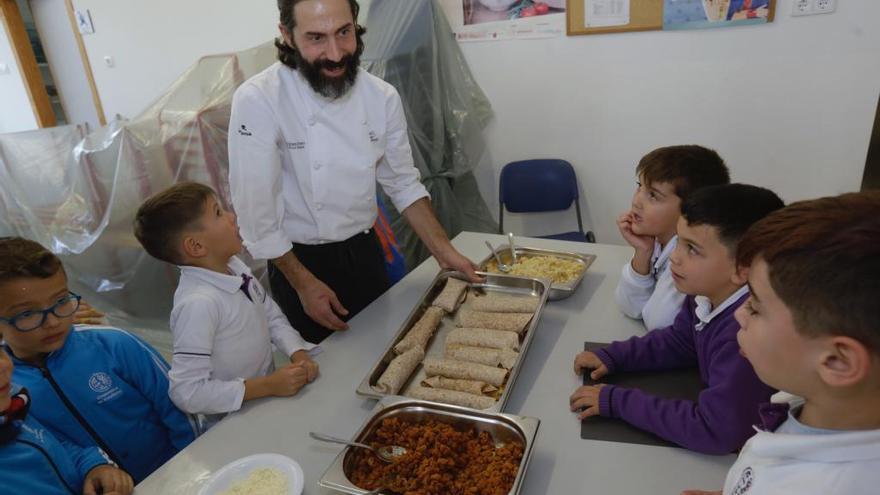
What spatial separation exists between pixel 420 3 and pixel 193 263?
→ 7.16 ft

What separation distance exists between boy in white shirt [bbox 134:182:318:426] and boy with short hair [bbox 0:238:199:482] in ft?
0.41

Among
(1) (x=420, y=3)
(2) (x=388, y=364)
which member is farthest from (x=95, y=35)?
(2) (x=388, y=364)

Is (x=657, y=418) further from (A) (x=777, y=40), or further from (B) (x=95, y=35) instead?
(B) (x=95, y=35)

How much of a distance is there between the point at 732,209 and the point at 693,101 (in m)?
2.08

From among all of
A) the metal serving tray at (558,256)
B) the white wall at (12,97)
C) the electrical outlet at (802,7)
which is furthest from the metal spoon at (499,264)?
the white wall at (12,97)

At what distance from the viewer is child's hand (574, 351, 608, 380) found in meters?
1.33

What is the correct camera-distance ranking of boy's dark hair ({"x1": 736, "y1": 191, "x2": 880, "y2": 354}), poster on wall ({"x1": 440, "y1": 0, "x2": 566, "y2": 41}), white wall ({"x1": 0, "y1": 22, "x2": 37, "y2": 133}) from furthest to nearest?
white wall ({"x1": 0, "y1": 22, "x2": 37, "y2": 133}), poster on wall ({"x1": 440, "y1": 0, "x2": 566, "y2": 41}), boy's dark hair ({"x1": 736, "y1": 191, "x2": 880, "y2": 354})

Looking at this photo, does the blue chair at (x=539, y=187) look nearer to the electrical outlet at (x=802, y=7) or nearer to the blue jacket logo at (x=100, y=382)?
the electrical outlet at (x=802, y=7)

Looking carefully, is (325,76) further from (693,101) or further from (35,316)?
(693,101)

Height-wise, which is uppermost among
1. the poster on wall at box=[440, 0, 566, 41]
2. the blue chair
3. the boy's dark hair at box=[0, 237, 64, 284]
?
the poster on wall at box=[440, 0, 566, 41]

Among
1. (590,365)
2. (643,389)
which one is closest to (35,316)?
(590,365)

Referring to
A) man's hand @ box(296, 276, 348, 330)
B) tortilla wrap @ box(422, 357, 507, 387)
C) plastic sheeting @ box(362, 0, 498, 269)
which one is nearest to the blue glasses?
man's hand @ box(296, 276, 348, 330)

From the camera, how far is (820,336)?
27.5 inches

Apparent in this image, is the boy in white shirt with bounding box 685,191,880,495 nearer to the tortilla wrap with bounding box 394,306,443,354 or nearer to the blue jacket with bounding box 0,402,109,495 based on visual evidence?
the tortilla wrap with bounding box 394,306,443,354
